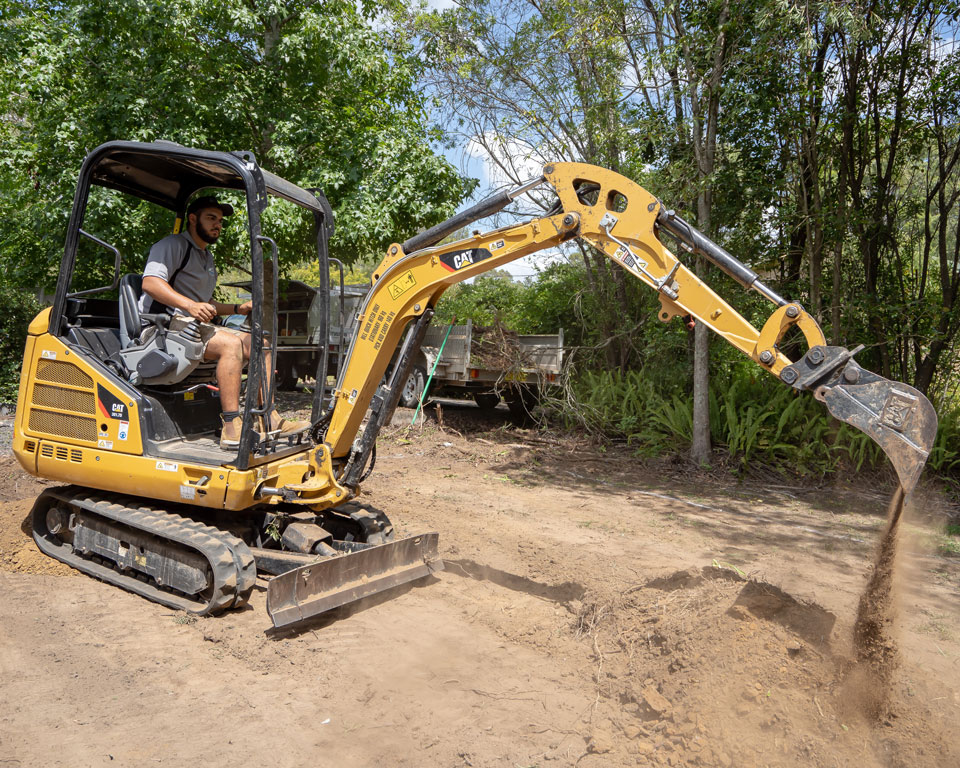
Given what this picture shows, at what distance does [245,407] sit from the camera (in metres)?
4.17

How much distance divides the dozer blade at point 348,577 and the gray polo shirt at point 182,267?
1.84 metres

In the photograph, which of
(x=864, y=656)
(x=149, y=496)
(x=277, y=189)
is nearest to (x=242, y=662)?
(x=149, y=496)

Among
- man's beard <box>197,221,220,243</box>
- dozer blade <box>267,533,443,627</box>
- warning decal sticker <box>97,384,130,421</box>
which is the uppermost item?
man's beard <box>197,221,220,243</box>

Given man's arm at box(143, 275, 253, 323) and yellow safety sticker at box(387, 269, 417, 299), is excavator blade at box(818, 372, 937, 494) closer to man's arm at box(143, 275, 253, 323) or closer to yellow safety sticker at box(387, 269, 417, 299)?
yellow safety sticker at box(387, 269, 417, 299)

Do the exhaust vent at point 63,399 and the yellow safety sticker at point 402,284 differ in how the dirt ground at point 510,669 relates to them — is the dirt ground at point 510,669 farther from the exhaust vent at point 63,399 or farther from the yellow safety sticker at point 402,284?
the yellow safety sticker at point 402,284

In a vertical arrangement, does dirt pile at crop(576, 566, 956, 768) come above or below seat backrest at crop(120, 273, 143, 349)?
below

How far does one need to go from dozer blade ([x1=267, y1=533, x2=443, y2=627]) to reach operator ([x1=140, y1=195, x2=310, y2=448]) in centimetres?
97

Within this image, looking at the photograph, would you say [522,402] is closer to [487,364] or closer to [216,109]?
[487,364]

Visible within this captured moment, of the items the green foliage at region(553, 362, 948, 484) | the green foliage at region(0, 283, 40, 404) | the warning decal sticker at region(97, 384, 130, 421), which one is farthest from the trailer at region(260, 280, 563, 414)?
the warning decal sticker at region(97, 384, 130, 421)

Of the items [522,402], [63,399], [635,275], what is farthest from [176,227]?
[522,402]

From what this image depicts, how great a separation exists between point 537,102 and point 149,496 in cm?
851

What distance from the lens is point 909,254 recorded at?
9398 millimetres

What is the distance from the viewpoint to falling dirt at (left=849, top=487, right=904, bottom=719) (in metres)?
3.18

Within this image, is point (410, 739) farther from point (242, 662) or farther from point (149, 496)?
point (149, 496)
